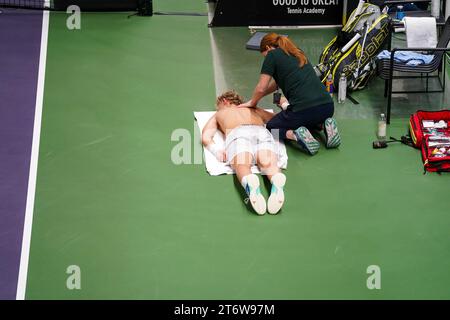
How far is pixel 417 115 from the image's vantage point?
9.89 m

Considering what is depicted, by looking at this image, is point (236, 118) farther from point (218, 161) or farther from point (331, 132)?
point (331, 132)

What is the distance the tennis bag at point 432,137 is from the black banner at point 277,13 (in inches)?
106

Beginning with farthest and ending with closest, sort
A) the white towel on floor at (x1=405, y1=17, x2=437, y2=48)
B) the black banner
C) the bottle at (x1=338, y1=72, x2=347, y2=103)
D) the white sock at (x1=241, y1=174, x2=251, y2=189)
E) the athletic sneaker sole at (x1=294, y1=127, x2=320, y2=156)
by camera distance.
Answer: the black banner → the bottle at (x1=338, y1=72, x2=347, y2=103) → the white towel on floor at (x1=405, y1=17, x2=437, y2=48) → the athletic sneaker sole at (x1=294, y1=127, x2=320, y2=156) → the white sock at (x1=241, y1=174, x2=251, y2=189)

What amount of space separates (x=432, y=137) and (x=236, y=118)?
75.8 inches

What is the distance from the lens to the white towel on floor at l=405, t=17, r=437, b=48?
1044 cm

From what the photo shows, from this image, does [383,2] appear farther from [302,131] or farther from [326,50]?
[302,131]

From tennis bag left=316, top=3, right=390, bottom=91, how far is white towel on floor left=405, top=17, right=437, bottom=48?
19.8 inches

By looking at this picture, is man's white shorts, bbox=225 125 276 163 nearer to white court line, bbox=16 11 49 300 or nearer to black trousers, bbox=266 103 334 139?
black trousers, bbox=266 103 334 139

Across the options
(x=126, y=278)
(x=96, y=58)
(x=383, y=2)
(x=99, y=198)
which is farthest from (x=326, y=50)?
(x=126, y=278)

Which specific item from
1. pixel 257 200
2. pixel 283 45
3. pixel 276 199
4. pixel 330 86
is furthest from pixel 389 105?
pixel 257 200

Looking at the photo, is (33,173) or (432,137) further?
(432,137)

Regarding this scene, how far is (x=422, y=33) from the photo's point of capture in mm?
10453

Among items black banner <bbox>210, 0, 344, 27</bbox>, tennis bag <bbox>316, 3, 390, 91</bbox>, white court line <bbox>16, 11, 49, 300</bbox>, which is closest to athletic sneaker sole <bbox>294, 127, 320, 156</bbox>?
tennis bag <bbox>316, 3, 390, 91</bbox>

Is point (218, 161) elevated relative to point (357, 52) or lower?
lower
